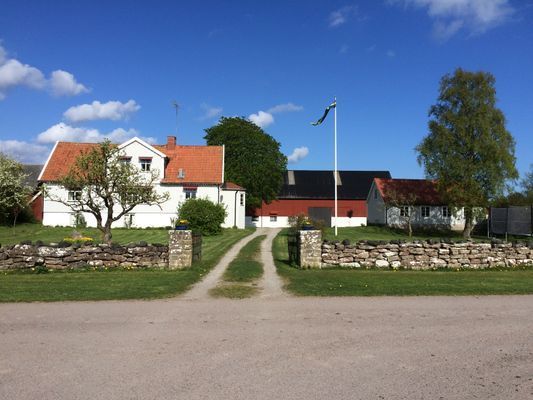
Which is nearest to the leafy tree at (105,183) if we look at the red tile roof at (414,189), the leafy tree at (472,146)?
the leafy tree at (472,146)

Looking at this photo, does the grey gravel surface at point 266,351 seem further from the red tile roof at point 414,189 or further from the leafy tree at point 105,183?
the red tile roof at point 414,189

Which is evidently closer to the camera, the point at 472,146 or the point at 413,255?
the point at 413,255

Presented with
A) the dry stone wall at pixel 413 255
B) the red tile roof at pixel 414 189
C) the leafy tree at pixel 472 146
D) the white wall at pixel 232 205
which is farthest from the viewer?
the red tile roof at pixel 414 189

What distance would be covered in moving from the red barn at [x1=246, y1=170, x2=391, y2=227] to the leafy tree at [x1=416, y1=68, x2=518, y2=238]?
17.8 metres

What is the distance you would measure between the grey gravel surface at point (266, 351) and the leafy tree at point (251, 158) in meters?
44.1

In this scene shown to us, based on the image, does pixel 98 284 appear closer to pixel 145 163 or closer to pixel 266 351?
pixel 266 351

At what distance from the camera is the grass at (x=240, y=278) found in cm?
1124

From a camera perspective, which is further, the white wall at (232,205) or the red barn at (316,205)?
the red barn at (316,205)

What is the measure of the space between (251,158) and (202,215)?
2208 centimetres

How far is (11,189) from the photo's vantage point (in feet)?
118

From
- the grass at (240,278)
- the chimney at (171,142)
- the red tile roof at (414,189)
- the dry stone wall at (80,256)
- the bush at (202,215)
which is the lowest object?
the grass at (240,278)

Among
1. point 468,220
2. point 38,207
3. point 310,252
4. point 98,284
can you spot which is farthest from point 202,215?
point 468,220

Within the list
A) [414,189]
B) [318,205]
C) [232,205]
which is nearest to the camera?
[232,205]

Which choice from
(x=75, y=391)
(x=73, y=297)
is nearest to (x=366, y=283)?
(x=73, y=297)
